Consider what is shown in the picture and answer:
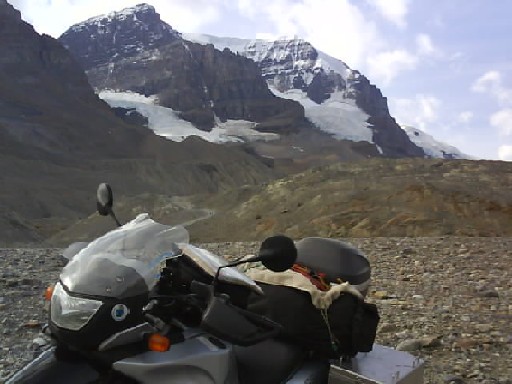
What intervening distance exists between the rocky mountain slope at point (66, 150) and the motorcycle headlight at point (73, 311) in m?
34.9

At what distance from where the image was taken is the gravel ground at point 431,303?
5.21 metres

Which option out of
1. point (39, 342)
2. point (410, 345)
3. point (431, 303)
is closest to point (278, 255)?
point (410, 345)

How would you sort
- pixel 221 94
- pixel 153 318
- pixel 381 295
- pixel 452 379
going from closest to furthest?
1. pixel 153 318
2. pixel 452 379
3. pixel 381 295
4. pixel 221 94

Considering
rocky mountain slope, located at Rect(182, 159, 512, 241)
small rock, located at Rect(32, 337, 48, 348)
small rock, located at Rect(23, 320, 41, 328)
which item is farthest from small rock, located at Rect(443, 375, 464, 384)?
rocky mountain slope, located at Rect(182, 159, 512, 241)

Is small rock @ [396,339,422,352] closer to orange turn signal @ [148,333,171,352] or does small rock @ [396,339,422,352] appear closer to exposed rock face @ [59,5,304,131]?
orange turn signal @ [148,333,171,352]

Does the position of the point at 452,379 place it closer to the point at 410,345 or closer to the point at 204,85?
the point at 410,345

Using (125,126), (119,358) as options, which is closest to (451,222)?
(119,358)

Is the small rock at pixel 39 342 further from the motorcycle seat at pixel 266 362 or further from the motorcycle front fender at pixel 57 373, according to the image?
the motorcycle front fender at pixel 57 373

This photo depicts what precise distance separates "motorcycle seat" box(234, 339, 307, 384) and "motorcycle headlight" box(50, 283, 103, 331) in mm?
696

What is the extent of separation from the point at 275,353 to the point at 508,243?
34.2ft

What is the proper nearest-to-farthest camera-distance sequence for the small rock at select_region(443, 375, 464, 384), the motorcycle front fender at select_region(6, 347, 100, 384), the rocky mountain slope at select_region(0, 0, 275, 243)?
the motorcycle front fender at select_region(6, 347, 100, 384) < the small rock at select_region(443, 375, 464, 384) < the rocky mountain slope at select_region(0, 0, 275, 243)

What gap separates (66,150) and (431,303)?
74.9 metres

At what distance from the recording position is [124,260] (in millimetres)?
2275

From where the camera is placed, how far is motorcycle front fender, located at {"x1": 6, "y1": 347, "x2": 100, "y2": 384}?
6.70ft
